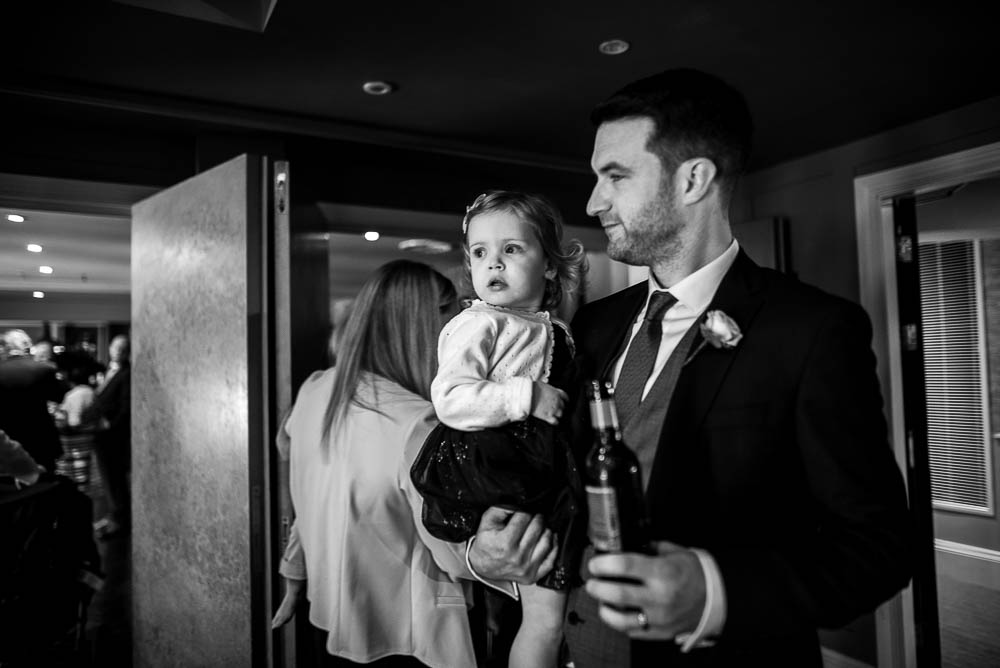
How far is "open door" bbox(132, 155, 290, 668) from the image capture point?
7.84 ft

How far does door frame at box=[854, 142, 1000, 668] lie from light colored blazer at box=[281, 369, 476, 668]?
264cm

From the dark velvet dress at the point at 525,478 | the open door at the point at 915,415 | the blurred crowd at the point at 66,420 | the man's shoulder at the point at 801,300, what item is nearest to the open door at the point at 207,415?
the blurred crowd at the point at 66,420

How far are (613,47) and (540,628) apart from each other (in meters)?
2.02

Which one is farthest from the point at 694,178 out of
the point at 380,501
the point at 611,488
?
the point at 380,501

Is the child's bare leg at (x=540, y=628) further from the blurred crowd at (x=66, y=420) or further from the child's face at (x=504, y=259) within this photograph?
the blurred crowd at (x=66, y=420)

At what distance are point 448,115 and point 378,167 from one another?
0.70 meters

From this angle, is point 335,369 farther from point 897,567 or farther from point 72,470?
point 72,470

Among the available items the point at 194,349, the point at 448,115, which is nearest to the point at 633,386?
the point at 194,349

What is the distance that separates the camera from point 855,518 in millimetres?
988

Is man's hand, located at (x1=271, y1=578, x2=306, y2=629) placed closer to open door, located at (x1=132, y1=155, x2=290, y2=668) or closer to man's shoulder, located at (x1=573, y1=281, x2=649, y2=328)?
open door, located at (x1=132, y1=155, x2=290, y2=668)

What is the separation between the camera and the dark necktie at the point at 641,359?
47.9 inches

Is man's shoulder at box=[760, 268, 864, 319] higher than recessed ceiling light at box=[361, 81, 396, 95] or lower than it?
lower

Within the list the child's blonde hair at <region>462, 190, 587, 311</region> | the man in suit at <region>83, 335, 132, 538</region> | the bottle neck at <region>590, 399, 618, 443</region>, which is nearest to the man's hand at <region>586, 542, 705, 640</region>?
the bottle neck at <region>590, 399, 618, 443</region>

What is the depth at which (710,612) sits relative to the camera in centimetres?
95
